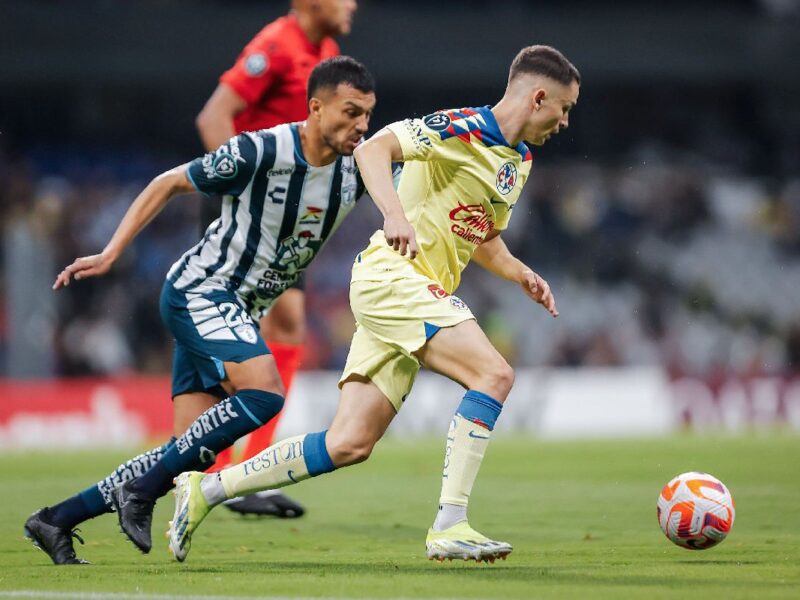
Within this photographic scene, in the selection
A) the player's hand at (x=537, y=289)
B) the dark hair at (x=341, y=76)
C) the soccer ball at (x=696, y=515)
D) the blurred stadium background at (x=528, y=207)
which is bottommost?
the soccer ball at (x=696, y=515)

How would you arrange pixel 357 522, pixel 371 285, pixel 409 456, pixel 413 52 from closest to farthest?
pixel 371 285
pixel 357 522
pixel 409 456
pixel 413 52

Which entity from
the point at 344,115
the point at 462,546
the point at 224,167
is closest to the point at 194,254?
the point at 224,167

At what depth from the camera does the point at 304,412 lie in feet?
52.5

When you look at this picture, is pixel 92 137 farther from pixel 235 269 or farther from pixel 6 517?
pixel 235 269

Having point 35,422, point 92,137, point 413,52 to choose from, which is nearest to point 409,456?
point 35,422

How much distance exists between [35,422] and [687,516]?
11517 millimetres

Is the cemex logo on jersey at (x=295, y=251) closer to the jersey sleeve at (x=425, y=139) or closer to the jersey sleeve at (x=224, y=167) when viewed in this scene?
the jersey sleeve at (x=224, y=167)

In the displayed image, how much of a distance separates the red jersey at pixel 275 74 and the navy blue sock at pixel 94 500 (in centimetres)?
270

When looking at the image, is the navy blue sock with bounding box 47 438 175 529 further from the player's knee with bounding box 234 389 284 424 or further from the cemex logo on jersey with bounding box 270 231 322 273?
the cemex logo on jersey with bounding box 270 231 322 273

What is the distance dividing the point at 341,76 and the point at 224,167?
64cm

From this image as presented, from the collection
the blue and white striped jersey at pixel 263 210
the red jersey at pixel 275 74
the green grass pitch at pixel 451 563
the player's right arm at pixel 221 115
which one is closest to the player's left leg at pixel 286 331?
the green grass pitch at pixel 451 563

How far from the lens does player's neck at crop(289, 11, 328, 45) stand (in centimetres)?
780

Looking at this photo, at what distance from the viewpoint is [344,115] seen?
572 cm

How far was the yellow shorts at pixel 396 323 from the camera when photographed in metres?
5.18
